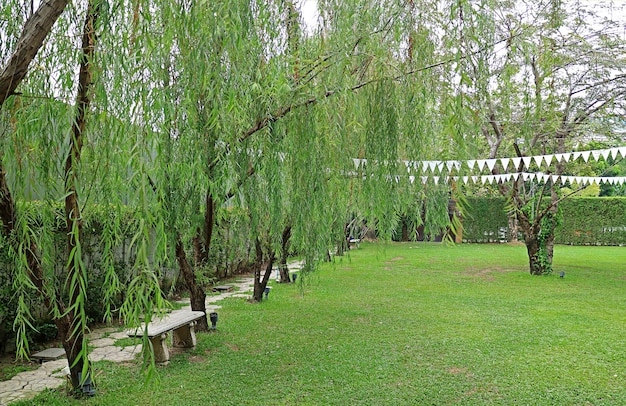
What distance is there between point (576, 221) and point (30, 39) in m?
18.8

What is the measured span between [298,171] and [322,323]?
278cm

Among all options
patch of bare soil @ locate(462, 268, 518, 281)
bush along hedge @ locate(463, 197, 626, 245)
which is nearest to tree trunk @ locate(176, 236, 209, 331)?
patch of bare soil @ locate(462, 268, 518, 281)

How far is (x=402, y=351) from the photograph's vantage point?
165 inches

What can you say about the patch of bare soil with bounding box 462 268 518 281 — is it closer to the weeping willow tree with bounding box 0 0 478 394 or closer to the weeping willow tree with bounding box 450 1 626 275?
the weeping willow tree with bounding box 450 1 626 275

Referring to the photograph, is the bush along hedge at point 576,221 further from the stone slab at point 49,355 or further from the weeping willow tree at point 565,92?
the stone slab at point 49,355

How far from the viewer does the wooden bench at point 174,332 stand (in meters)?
3.60

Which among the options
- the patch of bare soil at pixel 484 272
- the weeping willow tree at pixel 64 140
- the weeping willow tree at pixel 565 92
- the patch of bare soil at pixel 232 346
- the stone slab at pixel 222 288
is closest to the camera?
the weeping willow tree at pixel 64 140

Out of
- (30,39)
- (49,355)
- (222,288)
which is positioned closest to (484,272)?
(222,288)

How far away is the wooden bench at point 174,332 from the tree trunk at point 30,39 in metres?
2.13

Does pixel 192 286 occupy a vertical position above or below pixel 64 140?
below

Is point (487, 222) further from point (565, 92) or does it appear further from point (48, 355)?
point (48, 355)

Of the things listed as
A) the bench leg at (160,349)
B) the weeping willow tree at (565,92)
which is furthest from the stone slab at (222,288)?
the weeping willow tree at (565,92)

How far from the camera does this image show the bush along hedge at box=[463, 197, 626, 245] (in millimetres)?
16875

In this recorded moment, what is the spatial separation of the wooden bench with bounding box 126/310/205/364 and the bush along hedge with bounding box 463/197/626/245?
1387 centimetres
